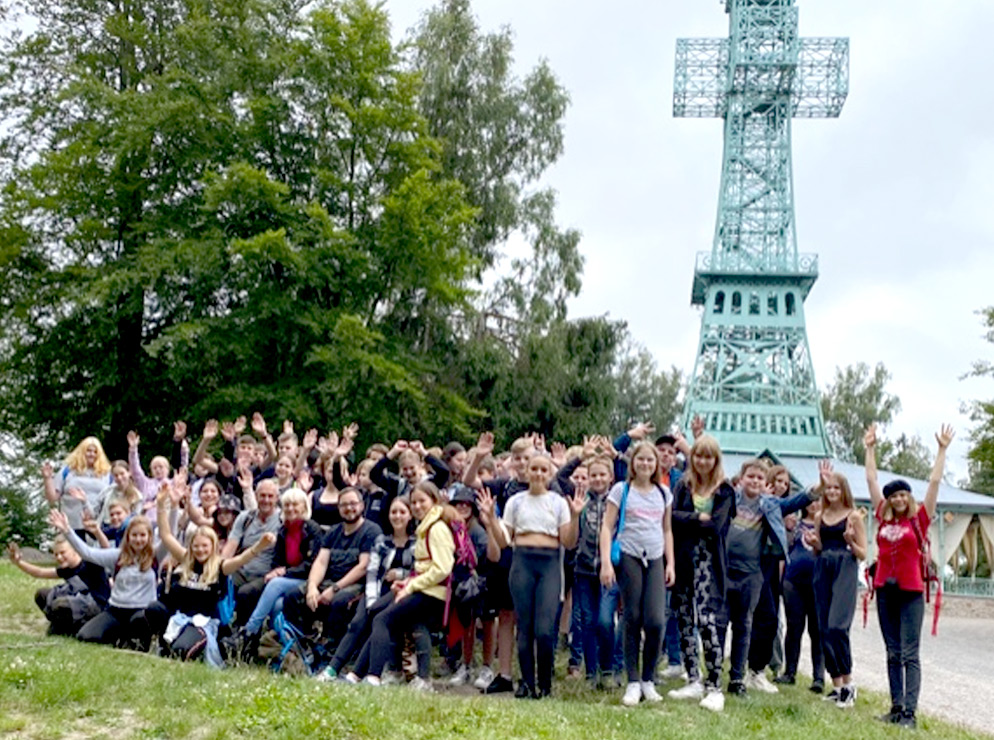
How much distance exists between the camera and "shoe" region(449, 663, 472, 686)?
844 centimetres

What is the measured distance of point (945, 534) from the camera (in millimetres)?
29828

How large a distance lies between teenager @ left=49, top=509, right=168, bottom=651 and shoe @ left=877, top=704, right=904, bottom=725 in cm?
559

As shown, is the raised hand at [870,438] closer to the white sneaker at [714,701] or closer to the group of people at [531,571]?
the group of people at [531,571]

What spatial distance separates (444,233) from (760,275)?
26.6m

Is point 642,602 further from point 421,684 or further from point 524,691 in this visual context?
point 421,684

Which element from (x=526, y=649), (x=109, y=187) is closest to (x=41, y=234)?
(x=109, y=187)

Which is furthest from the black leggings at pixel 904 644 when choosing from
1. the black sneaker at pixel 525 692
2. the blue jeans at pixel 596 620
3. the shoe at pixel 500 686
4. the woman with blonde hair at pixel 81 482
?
the woman with blonde hair at pixel 81 482

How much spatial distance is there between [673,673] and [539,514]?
2.17 meters

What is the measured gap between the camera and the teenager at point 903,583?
298 inches

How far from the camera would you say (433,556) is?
8.06 metres

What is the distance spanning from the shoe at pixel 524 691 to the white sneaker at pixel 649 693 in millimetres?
770

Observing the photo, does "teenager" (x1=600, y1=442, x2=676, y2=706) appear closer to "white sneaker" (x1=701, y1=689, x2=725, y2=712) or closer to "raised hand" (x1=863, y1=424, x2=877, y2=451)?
"white sneaker" (x1=701, y1=689, x2=725, y2=712)

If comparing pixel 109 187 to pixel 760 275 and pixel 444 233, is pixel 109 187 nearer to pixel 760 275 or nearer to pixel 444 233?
pixel 444 233

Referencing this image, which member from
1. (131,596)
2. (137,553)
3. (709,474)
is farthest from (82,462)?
(709,474)
